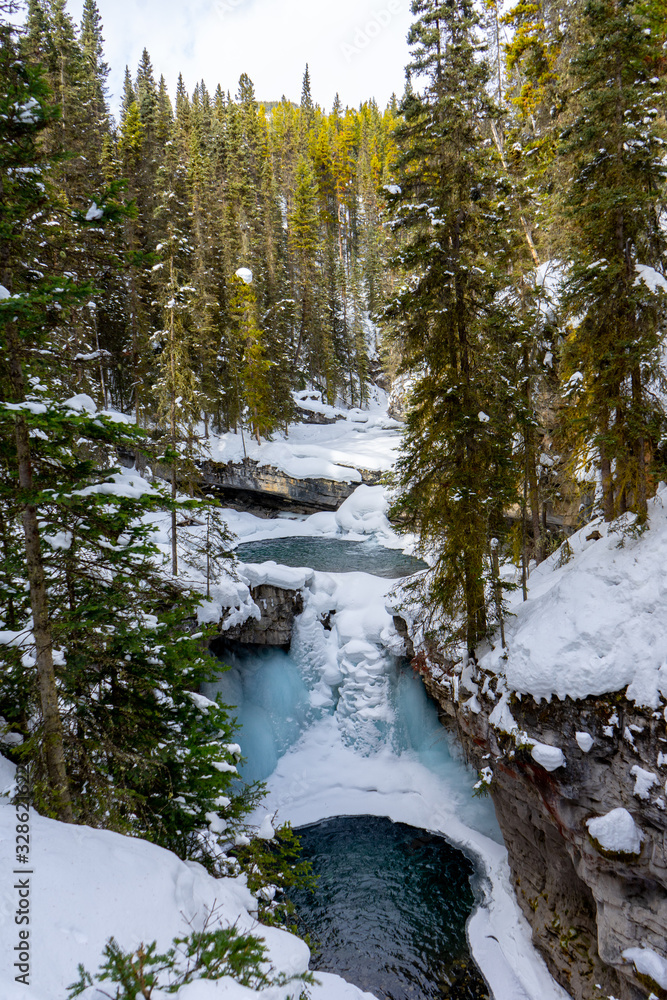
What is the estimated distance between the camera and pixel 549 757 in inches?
307

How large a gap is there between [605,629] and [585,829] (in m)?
3.15

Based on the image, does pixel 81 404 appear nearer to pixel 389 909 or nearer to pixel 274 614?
pixel 389 909

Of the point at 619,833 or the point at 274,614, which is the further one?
the point at 274,614

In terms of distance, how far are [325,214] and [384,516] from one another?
4548cm

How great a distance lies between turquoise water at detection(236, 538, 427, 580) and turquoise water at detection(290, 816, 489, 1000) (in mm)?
11131

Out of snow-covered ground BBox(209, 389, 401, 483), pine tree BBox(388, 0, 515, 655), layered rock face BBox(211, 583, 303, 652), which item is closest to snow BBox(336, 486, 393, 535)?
snow-covered ground BBox(209, 389, 401, 483)

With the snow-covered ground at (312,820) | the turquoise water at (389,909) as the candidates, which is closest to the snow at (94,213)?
the snow-covered ground at (312,820)

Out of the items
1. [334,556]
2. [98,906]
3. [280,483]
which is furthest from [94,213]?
[280,483]

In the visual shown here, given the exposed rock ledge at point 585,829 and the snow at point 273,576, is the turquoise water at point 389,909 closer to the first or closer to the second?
the exposed rock ledge at point 585,829

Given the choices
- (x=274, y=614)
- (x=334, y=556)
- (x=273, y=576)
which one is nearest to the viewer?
(x=274, y=614)

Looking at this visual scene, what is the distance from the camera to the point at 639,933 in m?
6.89

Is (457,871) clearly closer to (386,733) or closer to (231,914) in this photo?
(386,733)

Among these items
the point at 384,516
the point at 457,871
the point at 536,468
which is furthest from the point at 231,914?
the point at 384,516

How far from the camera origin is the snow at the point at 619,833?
268 inches
